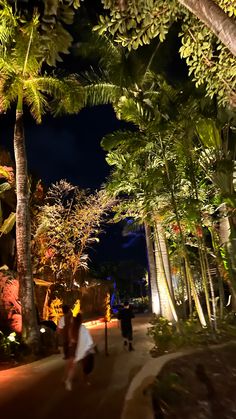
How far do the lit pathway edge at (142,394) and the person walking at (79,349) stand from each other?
2.84 ft

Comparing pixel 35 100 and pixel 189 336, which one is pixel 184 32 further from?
pixel 35 100

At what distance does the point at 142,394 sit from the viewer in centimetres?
687

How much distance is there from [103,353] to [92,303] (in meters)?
16.9

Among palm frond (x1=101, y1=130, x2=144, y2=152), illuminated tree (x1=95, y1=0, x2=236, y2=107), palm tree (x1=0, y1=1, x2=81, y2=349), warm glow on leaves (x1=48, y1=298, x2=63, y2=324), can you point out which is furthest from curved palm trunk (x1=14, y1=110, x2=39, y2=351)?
warm glow on leaves (x1=48, y1=298, x2=63, y2=324)

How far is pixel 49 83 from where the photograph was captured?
14.1m

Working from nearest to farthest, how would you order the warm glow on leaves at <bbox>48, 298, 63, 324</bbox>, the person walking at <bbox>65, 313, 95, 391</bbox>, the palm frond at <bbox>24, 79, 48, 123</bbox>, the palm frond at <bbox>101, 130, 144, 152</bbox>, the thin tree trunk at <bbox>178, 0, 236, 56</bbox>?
the thin tree trunk at <bbox>178, 0, 236, 56</bbox>, the person walking at <bbox>65, 313, 95, 391</bbox>, the palm frond at <bbox>101, 130, 144, 152</bbox>, the palm frond at <bbox>24, 79, 48, 123</bbox>, the warm glow on leaves at <bbox>48, 298, 63, 324</bbox>

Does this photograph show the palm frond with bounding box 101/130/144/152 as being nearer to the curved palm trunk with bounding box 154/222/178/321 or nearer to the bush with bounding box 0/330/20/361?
the curved palm trunk with bounding box 154/222/178/321

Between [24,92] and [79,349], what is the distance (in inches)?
377

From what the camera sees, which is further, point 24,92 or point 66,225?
point 66,225

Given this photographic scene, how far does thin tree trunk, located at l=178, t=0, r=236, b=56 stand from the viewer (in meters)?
5.23

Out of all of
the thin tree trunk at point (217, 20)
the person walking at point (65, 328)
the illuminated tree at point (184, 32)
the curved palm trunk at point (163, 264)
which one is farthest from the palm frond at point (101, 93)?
the thin tree trunk at point (217, 20)

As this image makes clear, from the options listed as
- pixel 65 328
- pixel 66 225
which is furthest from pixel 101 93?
pixel 65 328

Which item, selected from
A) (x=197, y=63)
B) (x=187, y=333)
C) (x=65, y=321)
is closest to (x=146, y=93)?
(x=197, y=63)

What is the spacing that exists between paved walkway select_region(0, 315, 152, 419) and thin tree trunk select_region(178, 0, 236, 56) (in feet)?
17.3
